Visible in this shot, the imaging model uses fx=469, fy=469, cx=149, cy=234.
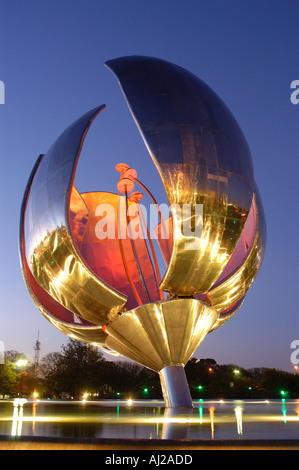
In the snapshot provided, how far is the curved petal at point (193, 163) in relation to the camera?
888 cm

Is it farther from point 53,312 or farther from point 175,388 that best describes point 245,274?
point 53,312

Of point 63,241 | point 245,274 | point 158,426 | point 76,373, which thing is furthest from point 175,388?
point 76,373

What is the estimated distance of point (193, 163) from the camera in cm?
895

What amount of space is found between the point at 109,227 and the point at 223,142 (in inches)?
315

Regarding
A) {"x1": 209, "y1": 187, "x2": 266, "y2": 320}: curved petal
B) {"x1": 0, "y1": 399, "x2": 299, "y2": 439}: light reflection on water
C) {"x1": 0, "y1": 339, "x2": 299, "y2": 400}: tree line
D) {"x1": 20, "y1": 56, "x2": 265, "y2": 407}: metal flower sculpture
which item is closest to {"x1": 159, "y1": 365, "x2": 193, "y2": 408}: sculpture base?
{"x1": 20, "y1": 56, "x2": 265, "y2": 407}: metal flower sculpture

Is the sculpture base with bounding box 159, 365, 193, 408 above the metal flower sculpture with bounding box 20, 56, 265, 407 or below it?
below

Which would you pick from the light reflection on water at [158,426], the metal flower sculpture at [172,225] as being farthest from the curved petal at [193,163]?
the light reflection on water at [158,426]

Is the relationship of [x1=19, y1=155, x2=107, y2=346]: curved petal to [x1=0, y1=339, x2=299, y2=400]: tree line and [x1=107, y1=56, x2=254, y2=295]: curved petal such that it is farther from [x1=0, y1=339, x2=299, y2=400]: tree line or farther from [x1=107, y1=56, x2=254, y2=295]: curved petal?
[x1=0, y1=339, x2=299, y2=400]: tree line

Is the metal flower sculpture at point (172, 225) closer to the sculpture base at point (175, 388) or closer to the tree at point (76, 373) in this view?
the sculpture base at point (175, 388)

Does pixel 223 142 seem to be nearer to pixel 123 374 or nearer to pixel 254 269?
pixel 254 269

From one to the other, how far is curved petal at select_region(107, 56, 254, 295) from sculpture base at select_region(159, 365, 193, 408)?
6.43ft

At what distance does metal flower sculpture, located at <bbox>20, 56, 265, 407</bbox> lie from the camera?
9008 millimetres

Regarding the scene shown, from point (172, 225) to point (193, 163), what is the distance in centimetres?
127
